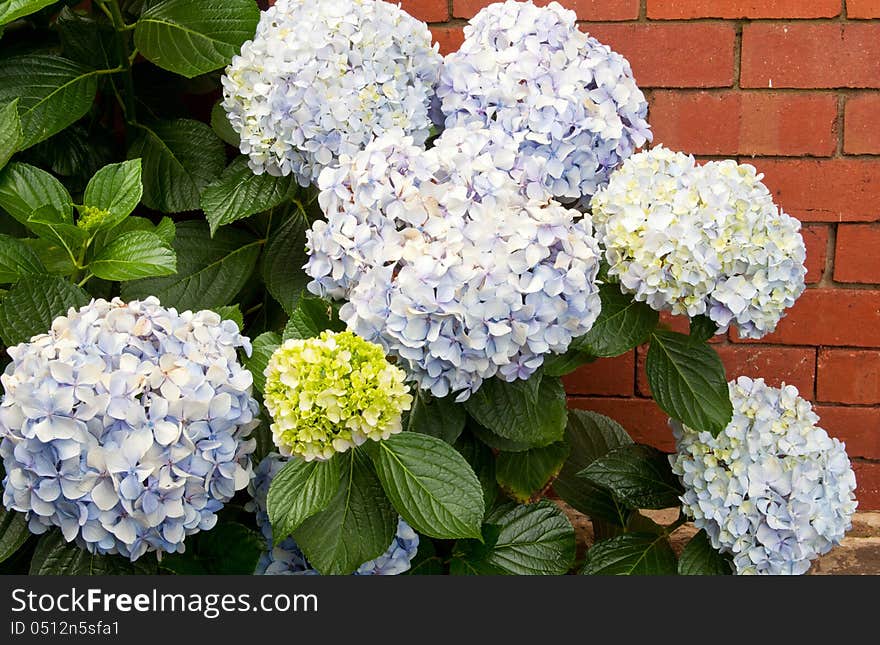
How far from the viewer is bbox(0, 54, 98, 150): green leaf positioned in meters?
1.30

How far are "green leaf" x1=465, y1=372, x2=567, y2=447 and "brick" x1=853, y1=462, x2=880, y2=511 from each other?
0.90 metres

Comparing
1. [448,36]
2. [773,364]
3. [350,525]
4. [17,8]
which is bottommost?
[773,364]

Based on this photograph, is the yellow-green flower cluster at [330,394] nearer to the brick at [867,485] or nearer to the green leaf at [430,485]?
the green leaf at [430,485]

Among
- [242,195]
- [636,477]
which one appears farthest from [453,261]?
[636,477]

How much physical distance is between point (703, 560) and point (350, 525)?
51 cm

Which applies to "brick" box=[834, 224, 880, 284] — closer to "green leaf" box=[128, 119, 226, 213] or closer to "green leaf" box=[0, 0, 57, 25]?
"green leaf" box=[128, 119, 226, 213]

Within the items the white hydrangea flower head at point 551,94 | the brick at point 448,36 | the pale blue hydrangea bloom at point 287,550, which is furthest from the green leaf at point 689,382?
the brick at point 448,36

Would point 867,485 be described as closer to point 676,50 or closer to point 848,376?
point 848,376

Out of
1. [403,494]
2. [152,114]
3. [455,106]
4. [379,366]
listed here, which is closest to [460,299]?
[379,366]

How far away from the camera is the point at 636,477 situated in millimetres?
1275

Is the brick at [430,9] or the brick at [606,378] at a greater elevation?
the brick at [430,9]

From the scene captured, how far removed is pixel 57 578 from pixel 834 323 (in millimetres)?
1291

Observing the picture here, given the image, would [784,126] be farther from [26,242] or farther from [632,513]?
[26,242]

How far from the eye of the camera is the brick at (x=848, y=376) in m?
1.63
